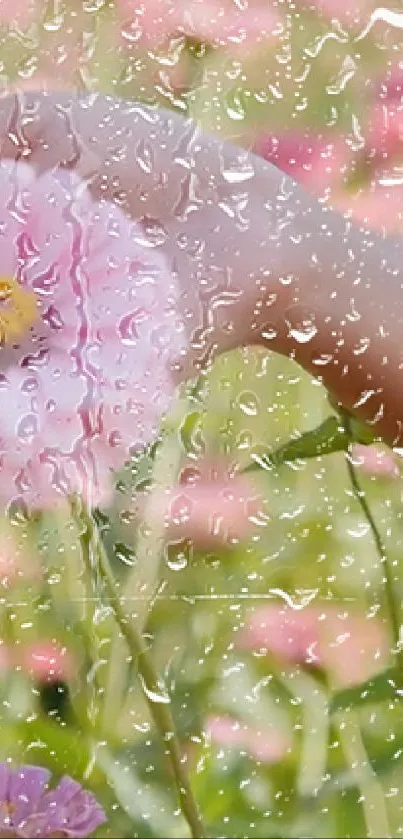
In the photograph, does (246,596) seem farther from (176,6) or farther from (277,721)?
(176,6)

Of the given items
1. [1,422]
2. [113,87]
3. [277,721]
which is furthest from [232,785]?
[113,87]

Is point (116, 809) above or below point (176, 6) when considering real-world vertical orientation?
below

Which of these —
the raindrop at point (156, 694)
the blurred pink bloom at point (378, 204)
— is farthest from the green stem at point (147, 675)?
the blurred pink bloom at point (378, 204)

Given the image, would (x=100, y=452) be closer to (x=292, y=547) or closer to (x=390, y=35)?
(x=292, y=547)

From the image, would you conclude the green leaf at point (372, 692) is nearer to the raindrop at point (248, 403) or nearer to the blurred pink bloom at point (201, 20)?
the raindrop at point (248, 403)

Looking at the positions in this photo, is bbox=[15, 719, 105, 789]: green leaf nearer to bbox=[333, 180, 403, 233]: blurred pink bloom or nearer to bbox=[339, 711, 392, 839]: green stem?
bbox=[339, 711, 392, 839]: green stem

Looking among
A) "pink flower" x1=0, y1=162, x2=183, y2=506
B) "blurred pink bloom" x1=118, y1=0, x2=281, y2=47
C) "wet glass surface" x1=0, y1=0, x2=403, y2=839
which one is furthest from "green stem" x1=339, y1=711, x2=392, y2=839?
"blurred pink bloom" x1=118, y1=0, x2=281, y2=47

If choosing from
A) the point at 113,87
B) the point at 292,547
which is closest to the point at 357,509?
the point at 292,547
